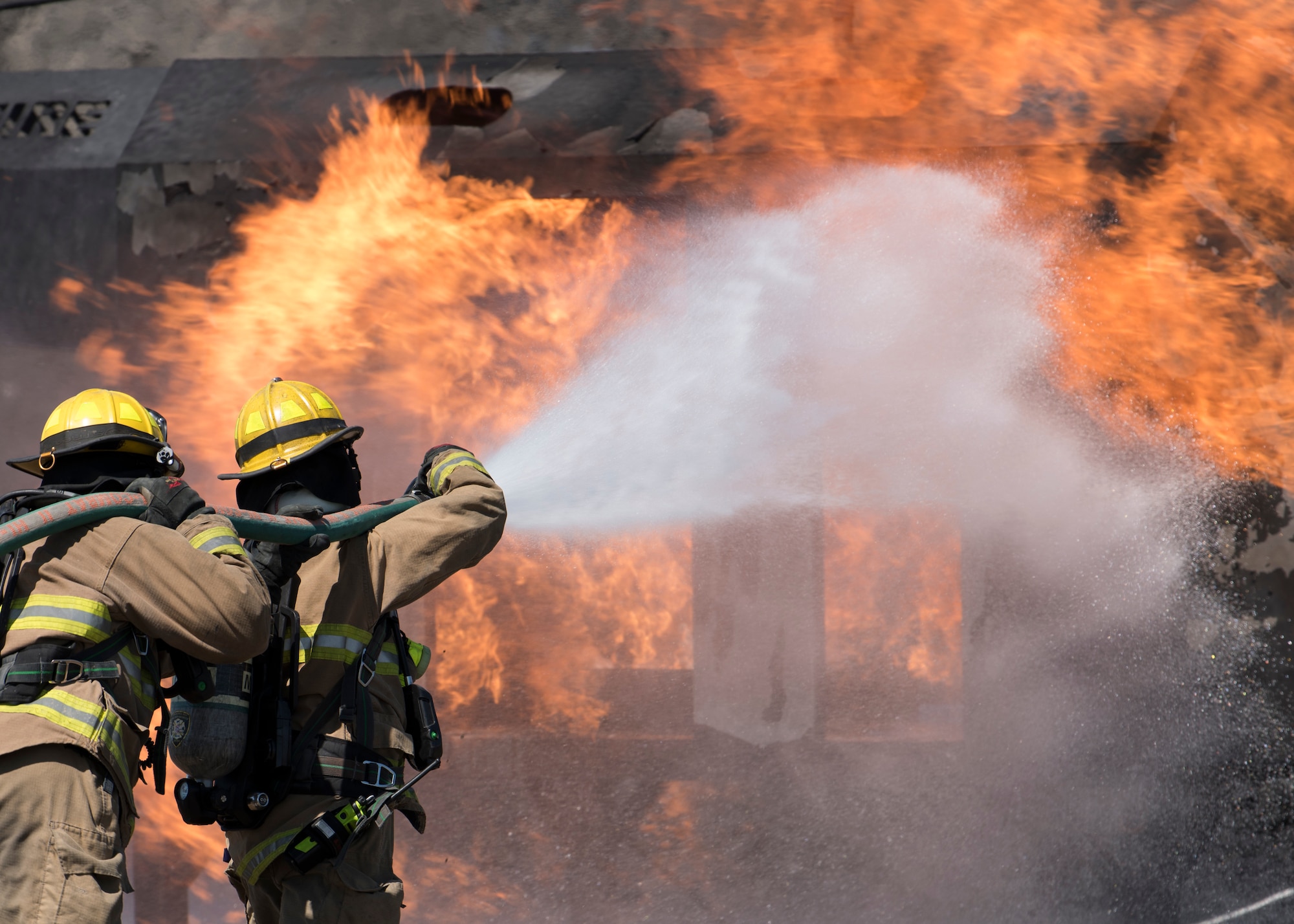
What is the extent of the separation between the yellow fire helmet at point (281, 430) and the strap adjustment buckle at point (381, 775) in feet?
2.96

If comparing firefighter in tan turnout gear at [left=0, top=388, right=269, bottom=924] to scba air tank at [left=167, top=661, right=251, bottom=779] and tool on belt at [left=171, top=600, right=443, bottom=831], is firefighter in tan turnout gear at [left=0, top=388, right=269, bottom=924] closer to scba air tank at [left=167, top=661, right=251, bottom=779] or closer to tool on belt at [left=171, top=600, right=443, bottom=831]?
scba air tank at [left=167, top=661, right=251, bottom=779]

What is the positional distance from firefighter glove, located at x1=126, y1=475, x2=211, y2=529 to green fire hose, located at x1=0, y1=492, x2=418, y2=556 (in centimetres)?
4

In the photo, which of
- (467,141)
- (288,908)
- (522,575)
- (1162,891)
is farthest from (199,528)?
(1162,891)

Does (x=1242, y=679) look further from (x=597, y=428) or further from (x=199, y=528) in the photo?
(x=199, y=528)

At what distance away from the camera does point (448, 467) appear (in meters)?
3.50

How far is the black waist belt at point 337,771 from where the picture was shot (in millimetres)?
3080

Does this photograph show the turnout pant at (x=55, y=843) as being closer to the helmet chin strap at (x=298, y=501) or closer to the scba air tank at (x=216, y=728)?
the scba air tank at (x=216, y=728)

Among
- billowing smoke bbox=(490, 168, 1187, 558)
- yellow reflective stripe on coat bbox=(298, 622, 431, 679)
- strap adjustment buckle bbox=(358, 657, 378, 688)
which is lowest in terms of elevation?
billowing smoke bbox=(490, 168, 1187, 558)

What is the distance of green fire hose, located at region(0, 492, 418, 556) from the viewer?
251cm

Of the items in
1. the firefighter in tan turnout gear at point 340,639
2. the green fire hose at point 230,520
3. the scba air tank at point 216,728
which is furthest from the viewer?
the firefighter in tan turnout gear at point 340,639

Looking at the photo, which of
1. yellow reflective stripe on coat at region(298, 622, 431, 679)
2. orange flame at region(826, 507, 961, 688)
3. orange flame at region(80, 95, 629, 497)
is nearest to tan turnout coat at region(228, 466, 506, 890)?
yellow reflective stripe on coat at region(298, 622, 431, 679)

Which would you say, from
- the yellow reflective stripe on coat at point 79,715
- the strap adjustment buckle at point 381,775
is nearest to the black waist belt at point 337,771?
the strap adjustment buckle at point 381,775

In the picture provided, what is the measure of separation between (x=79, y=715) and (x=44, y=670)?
127mm

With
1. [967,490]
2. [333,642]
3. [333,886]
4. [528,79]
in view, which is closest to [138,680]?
[333,642]
